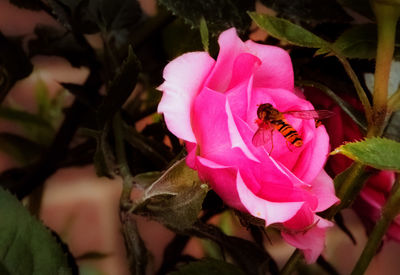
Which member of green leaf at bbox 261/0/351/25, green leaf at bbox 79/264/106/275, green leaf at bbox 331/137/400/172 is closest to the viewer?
green leaf at bbox 331/137/400/172

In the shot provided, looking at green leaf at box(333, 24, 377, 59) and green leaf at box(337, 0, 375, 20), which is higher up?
green leaf at box(337, 0, 375, 20)

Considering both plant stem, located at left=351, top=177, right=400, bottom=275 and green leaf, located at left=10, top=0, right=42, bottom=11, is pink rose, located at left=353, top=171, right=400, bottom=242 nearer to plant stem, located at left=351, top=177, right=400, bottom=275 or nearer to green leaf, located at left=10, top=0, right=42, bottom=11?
plant stem, located at left=351, top=177, right=400, bottom=275

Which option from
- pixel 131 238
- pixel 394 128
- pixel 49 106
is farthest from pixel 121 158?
pixel 49 106

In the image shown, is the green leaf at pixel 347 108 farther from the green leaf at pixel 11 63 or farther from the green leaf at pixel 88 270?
the green leaf at pixel 88 270

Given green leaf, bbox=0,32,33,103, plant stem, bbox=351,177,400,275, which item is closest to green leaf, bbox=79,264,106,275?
green leaf, bbox=0,32,33,103

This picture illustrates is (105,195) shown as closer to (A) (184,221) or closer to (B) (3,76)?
Result: (B) (3,76)

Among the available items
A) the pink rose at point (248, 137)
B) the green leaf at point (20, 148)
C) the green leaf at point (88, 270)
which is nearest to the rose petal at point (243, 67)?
the pink rose at point (248, 137)
